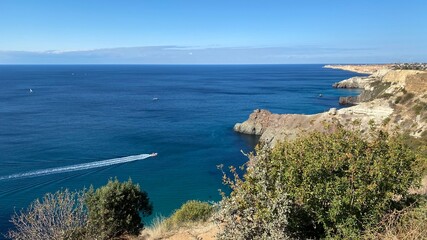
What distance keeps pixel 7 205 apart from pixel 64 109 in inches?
2134

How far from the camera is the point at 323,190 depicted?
29.6 feet

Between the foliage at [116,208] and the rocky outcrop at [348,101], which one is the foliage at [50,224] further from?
the rocky outcrop at [348,101]

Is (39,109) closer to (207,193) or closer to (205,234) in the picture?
(207,193)

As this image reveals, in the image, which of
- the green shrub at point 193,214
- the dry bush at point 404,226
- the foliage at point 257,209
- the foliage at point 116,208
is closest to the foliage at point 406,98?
the green shrub at point 193,214

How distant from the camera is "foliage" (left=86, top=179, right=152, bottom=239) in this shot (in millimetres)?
15969

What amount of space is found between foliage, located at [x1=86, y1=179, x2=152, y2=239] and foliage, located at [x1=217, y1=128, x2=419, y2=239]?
8370 millimetres

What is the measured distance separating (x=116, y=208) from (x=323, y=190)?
10908mm

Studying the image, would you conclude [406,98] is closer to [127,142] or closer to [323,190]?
[127,142]

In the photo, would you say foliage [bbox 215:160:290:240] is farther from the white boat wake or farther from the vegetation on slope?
the white boat wake

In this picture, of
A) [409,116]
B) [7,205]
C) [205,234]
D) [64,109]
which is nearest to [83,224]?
[205,234]

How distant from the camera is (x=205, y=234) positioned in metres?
14.8

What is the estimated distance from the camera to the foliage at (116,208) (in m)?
16.0

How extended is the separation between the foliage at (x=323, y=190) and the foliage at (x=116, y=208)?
8.37 metres

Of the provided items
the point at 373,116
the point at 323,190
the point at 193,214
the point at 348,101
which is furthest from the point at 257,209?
the point at 348,101
